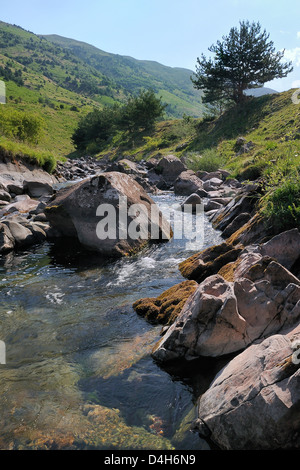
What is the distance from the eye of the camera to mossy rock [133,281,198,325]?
631cm

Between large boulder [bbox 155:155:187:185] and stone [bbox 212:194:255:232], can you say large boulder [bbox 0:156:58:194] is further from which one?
stone [bbox 212:194:255:232]

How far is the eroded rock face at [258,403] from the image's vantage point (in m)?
3.01

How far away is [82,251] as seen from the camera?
1148 cm

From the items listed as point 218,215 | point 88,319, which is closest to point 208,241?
point 218,215

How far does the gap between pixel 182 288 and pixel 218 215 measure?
8.32 metres

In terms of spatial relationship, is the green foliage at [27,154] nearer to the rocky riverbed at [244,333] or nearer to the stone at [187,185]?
the stone at [187,185]

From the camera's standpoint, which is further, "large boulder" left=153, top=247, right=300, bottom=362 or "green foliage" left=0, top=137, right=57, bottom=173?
"green foliage" left=0, top=137, right=57, bottom=173

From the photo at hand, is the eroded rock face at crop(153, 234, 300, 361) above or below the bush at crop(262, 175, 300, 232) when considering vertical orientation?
below

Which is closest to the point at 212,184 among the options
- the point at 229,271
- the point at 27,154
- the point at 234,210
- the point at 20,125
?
the point at 234,210

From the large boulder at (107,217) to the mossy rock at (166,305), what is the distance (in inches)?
150

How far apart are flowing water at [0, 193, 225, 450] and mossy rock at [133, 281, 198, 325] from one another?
22 cm

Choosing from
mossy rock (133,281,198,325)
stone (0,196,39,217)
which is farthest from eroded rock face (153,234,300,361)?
stone (0,196,39,217)

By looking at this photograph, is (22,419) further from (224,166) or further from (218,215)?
(224,166)

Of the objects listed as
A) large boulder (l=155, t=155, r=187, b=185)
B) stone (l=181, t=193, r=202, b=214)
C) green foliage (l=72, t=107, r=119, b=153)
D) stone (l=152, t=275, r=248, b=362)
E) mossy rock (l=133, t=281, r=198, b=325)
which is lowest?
mossy rock (l=133, t=281, r=198, b=325)
